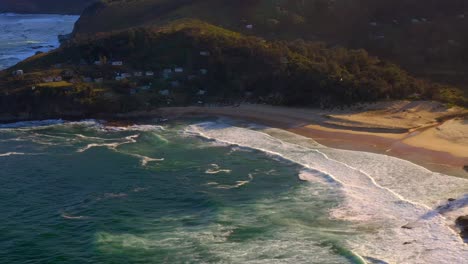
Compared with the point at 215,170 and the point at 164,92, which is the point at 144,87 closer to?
the point at 164,92

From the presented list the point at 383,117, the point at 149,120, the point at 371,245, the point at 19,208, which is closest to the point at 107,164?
the point at 19,208

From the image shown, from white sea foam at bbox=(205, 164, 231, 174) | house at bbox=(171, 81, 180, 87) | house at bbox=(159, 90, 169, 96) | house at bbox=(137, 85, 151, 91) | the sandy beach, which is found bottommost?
white sea foam at bbox=(205, 164, 231, 174)

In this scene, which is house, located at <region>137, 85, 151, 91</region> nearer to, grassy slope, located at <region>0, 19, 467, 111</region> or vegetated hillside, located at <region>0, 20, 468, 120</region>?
vegetated hillside, located at <region>0, 20, 468, 120</region>

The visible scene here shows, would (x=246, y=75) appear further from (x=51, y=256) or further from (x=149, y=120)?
(x=51, y=256)

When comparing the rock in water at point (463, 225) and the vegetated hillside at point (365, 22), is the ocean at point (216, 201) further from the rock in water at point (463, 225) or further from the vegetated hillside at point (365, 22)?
the vegetated hillside at point (365, 22)

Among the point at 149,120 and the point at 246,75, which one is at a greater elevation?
the point at 246,75

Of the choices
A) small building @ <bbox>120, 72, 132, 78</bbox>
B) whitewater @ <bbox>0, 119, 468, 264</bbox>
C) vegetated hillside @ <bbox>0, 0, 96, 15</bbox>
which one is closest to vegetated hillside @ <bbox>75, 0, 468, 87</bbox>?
small building @ <bbox>120, 72, 132, 78</bbox>
